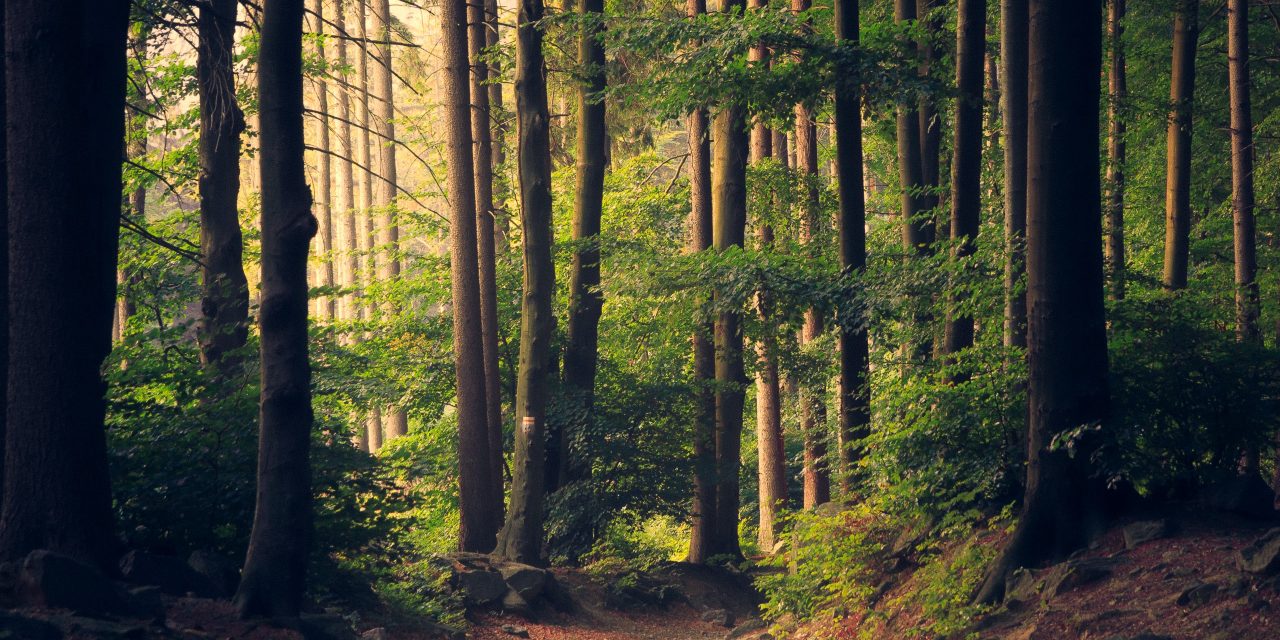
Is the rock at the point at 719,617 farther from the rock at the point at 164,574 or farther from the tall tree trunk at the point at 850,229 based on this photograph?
the rock at the point at 164,574

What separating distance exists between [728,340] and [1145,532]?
930cm

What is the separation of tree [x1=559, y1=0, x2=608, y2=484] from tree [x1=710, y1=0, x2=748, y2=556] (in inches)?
78.0

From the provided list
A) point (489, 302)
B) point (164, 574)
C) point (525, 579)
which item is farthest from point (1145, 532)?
point (489, 302)

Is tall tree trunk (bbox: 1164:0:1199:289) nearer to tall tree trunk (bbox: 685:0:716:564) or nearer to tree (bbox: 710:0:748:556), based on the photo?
tree (bbox: 710:0:748:556)

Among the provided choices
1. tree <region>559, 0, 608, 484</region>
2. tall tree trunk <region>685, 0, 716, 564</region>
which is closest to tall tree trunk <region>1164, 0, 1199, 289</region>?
tall tree trunk <region>685, 0, 716, 564</region>

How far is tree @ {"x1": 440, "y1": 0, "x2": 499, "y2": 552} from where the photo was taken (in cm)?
1529

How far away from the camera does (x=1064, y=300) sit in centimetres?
815

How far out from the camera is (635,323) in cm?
1850

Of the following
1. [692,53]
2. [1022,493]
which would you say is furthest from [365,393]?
[1022,493]

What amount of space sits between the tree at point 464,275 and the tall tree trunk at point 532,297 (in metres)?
0.80

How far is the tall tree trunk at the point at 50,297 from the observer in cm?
620

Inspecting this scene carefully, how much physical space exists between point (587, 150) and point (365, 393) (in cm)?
543

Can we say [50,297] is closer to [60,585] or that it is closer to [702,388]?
→ [60,585]

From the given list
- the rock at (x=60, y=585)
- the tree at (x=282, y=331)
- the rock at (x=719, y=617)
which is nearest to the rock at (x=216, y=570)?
the tree at (x=282, y=331)
